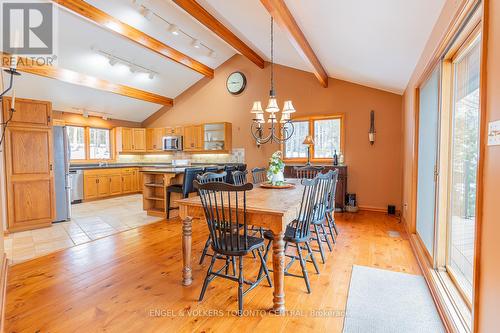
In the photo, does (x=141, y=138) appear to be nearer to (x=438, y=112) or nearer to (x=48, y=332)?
(x=48, y=332)

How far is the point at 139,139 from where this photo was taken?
7867 millimetres

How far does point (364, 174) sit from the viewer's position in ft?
17.3

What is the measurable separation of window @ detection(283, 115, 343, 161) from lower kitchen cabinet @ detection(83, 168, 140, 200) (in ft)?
14.9

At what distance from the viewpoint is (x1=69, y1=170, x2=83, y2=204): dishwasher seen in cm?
609

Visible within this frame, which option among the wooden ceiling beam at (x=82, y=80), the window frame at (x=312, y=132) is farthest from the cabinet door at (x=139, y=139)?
the window frame at (x=312, y=132)

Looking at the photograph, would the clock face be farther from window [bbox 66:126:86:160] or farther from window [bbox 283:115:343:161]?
window [bbox 66:126:86:160]

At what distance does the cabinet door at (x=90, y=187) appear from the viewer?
6.31m

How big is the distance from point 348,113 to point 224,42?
2.85m

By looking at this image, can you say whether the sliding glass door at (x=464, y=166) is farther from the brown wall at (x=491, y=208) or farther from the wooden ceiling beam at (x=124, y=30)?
the wooden ceiling beam at (x=124, y=30)

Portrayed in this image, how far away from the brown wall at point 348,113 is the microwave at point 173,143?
4.01 ft

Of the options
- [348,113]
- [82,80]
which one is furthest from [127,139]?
[348,113]

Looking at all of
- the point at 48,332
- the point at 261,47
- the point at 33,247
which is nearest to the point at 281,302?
the point at 48,332

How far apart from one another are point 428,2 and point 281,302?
2.57 m

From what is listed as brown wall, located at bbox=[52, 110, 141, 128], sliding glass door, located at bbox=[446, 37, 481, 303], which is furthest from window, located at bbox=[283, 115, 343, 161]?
brown wall, located at bbox=[52, 110, 141, 128]
